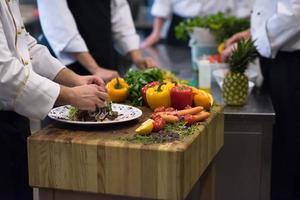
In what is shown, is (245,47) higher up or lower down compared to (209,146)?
higher up

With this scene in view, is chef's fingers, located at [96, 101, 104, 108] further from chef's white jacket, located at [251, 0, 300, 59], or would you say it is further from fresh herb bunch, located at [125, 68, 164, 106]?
chef's white jacket, located at [251, 0, 300, 59]

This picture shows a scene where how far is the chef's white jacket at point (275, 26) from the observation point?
309 centimetres

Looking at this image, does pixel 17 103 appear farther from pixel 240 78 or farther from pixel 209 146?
pixel 240 78

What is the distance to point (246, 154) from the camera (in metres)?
2.96

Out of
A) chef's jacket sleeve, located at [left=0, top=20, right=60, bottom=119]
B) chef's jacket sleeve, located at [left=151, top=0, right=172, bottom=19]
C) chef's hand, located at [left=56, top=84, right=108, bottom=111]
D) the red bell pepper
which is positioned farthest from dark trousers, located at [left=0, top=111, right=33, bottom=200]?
chef's jacket sleeve, located at [left=151, top=0, right=172, bottom=19]

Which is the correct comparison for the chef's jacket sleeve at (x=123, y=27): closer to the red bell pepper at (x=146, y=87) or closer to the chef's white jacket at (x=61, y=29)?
the chef's white jacket at (x=61, y=29)

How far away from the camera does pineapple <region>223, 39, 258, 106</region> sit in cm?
Result: 291

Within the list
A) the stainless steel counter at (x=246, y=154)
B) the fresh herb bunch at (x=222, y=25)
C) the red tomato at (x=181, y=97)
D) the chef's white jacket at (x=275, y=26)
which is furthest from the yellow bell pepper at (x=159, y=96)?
the fresh herb bunch at (x=222, y=25)

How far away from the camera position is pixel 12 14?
2299 mm

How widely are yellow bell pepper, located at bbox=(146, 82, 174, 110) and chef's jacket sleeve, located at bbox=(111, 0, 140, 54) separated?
123cm

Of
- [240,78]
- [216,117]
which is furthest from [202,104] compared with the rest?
[240,78]

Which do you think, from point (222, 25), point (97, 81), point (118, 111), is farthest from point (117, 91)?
point (222, 25)

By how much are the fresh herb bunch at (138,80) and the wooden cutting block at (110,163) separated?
41 centimetres

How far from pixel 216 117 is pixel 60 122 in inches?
21.6
